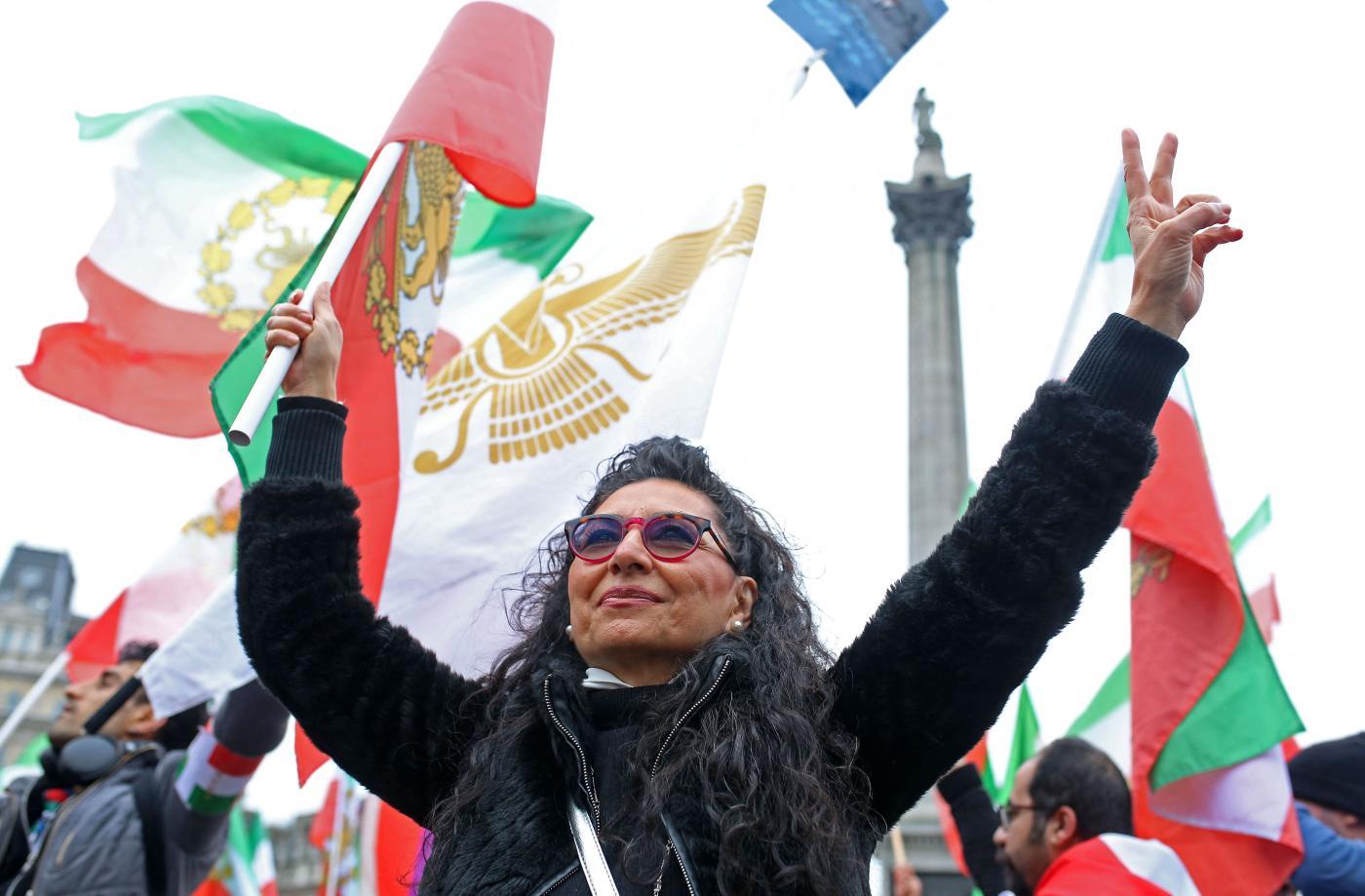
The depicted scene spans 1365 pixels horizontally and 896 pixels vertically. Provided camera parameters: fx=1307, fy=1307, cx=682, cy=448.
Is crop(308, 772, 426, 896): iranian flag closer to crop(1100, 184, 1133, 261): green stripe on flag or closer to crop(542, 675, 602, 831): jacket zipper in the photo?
crop(542, 675, 602, 831): jacket zipper

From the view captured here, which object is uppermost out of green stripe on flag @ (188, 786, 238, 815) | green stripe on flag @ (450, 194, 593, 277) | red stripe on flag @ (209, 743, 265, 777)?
green stripe on flag @ (450, 194, 593, 277)

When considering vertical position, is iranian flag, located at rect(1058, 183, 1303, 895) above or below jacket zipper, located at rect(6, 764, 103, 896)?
above

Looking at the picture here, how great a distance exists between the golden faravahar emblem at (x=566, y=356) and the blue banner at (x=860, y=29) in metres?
0.66

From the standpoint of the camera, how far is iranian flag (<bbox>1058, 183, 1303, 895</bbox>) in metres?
4.83

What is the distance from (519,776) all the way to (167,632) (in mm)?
4886

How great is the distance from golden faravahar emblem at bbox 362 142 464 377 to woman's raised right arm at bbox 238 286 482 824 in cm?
145

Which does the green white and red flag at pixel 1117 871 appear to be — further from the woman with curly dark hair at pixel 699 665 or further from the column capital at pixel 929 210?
the column capital at pixel 929 210

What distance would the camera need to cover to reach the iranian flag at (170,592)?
21.1ft

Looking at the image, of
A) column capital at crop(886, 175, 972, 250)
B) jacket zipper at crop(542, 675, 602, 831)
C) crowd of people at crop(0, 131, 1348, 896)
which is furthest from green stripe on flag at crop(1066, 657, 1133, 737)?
column capital at crop(886, 175, 972, 250)

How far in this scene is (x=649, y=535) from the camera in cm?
230

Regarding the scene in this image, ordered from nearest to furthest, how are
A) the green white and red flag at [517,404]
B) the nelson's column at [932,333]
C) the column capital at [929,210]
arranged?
the green white and red flag at [517,404]
the nelson's column at [932,333]
the column capital at [929,210]

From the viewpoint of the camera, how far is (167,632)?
6422 millimetres

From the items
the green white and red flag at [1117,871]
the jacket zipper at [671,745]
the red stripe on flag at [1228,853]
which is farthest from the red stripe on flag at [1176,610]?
the jacket zipper at [671,745]

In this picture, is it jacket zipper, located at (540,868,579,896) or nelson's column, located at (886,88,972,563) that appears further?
nelson's column, located at (886,88,972,563)
